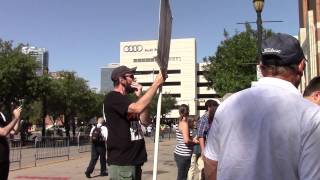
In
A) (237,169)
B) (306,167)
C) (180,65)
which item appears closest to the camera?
(306,167)

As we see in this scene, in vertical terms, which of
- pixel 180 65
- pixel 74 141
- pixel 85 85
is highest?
pixel 180 65

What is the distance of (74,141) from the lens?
2655 cm

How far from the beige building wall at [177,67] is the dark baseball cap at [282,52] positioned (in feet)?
404

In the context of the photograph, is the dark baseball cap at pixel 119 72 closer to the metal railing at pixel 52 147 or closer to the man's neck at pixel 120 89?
the man's neck at pixel 120 89

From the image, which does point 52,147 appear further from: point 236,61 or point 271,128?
point 236,61

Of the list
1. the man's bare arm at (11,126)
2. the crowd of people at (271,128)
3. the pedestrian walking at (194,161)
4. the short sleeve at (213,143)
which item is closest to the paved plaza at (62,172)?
the pedestrian walking at (194,161)

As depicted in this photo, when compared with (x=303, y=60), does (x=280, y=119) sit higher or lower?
lower

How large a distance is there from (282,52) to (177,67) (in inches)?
5253

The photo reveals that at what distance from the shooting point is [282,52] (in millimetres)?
2732

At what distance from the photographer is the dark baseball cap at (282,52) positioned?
8.98 ft

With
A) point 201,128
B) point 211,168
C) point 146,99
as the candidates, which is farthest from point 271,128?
point 201,128

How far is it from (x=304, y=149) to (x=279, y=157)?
0.13 meters

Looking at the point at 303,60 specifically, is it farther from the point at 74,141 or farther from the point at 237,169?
the point at 74,141

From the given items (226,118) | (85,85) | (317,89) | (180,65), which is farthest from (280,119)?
(180,65)
